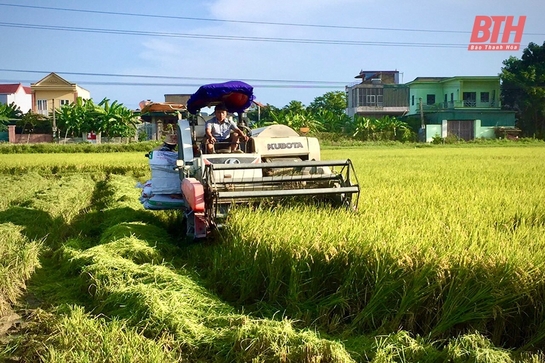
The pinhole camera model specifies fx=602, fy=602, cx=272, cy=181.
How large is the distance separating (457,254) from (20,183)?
14.7 metres

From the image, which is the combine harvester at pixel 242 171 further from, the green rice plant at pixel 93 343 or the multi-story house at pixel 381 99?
the multi-story house at pixel 381 99

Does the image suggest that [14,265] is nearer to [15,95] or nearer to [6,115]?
[6,115]

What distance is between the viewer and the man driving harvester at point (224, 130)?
8.40 meters

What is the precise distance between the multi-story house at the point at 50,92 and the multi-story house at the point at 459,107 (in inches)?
1293

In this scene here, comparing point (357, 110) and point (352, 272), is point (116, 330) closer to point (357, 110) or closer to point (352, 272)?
point (352, 272)

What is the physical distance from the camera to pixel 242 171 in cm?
737

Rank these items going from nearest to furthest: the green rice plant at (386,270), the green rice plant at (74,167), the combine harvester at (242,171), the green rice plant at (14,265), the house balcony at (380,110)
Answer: the green rice plant at (386,270), the green rice plant at (14,265), the combine harvester at (242,171), the green rice plant at (74,167), the house balcony at (380,110)

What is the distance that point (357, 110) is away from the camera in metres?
52.3

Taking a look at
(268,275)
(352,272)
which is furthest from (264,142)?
(352,272)

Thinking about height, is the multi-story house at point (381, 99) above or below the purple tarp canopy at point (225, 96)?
above

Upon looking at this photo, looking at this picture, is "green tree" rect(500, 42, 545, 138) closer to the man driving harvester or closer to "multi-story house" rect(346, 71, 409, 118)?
"multi-story house" rect(346, 71, 409, 118)

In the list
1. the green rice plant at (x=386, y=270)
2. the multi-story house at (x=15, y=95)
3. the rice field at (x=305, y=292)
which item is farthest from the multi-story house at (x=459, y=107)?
the multi-story house at (x=15, y=95)

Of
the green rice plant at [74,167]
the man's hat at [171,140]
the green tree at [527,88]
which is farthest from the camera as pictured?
the green tree at [527,88]

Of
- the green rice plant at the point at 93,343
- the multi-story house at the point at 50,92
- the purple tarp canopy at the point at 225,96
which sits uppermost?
the multi-story house at the point at 50,92
